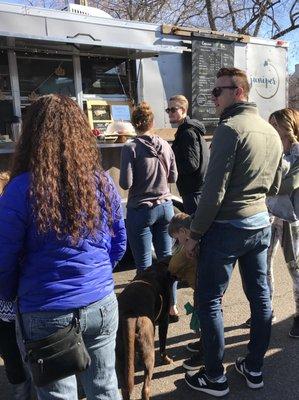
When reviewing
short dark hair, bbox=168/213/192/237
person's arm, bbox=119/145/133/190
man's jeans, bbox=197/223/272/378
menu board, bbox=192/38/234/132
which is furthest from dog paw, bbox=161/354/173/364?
menu board, bbox=192/38/234/132

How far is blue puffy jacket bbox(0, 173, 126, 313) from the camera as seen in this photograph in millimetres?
1662

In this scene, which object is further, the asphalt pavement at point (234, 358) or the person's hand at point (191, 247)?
the asphalt pavement at point (234, 358)

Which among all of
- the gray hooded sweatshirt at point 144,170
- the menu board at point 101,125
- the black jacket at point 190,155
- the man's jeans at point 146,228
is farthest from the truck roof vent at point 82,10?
the man's jeans at point 146,228

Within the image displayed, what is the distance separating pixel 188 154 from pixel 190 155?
0.07 ft

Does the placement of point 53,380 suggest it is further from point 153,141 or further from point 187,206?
point 187,206

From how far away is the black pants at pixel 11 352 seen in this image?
8.18ft

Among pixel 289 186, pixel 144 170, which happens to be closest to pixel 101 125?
pixel 144 170

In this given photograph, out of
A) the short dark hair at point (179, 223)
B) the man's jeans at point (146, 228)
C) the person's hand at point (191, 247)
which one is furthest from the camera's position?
the man's jeans at point (146, 228)

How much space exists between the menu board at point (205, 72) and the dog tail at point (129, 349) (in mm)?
4258

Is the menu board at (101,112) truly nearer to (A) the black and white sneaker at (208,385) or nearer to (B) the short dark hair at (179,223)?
(B) the short dark hair at (179,223)

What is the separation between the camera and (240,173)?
8.32 feet

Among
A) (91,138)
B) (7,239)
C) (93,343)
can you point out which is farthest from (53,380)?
(91,138)

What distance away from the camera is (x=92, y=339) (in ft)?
6.32

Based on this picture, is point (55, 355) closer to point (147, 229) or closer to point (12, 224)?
point (12, 224)
